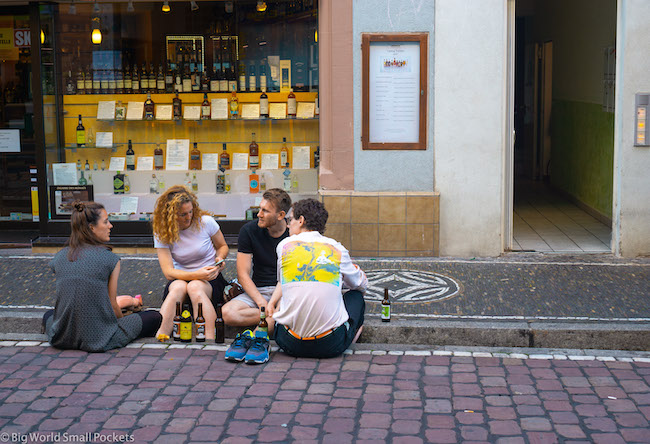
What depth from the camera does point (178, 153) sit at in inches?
419

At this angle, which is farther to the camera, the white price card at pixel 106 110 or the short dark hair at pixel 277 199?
the white price card at pixel 106 110

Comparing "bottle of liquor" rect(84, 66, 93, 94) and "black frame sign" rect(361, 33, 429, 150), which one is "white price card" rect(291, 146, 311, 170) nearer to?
"black frame sign" rect(361, 33, 429, 150)

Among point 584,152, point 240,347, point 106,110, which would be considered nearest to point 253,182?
point 106,110

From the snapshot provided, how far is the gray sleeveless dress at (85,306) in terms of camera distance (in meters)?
6.41

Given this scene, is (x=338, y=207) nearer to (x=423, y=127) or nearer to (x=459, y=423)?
(x=423, y=127)

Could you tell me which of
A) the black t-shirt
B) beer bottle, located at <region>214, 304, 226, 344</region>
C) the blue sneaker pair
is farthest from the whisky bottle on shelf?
the blue sneaker pair

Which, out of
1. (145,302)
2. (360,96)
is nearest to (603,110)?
(360,96)

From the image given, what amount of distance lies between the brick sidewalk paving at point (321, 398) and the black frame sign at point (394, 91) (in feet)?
11.7

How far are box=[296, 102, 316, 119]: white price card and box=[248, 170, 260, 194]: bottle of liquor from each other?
90 centimetres

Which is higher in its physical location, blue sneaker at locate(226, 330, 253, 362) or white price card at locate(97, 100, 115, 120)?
white price card at locate(97, 100, 115, 120)

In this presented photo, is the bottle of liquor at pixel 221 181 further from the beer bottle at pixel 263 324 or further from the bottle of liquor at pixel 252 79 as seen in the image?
the beer bottle at pixel 263 324

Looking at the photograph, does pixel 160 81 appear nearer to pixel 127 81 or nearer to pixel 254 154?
pixel 127 81

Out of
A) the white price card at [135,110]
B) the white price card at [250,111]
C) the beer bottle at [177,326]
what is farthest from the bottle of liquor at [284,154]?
the beer bottle at [177,326]

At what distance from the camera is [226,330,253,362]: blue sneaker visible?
6.43m
